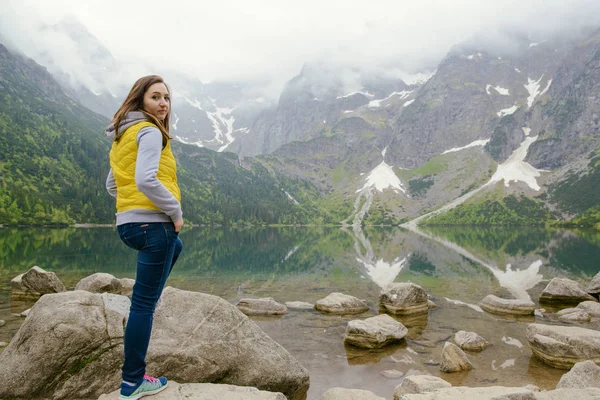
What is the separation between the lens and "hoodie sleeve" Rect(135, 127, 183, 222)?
5184 mm

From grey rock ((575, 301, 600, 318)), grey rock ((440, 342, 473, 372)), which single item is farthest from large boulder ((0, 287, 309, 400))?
grey rock ((575, 301, 600, 318))

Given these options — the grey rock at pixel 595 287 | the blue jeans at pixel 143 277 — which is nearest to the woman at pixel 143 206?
the blue jeans at pixel 143 277

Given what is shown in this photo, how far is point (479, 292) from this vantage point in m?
28.7

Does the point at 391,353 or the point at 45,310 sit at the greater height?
the point at 45,310

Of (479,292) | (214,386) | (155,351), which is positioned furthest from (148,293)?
(479,292)

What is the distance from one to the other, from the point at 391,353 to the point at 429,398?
23.9 ft

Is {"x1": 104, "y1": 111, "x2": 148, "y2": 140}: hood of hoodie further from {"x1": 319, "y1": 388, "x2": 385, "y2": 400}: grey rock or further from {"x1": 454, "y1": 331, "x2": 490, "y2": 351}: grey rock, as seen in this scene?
{"x1": 454, "y1": 331, "x2": 490, "y2": 351}: grey rock

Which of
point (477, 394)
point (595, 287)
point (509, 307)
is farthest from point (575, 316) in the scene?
point (477, 394)

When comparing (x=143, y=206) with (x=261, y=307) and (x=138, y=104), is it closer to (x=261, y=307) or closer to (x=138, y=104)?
(x=138, y=104)

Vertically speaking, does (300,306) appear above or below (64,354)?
below

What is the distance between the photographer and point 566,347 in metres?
13.4

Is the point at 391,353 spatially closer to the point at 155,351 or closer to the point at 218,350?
the point at 218,350

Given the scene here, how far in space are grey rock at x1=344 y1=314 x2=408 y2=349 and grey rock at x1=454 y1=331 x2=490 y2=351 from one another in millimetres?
2165

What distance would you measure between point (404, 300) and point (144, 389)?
17.9 m
